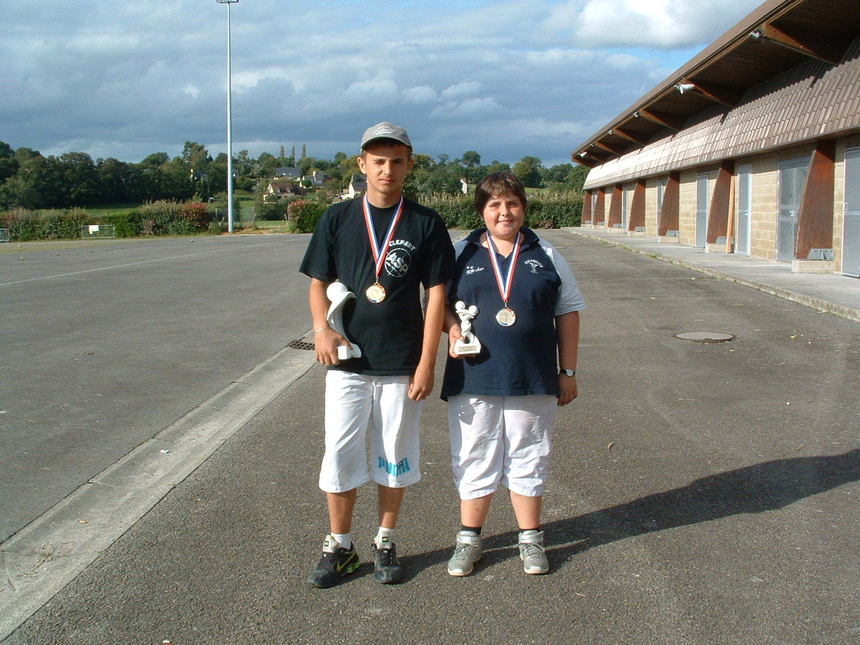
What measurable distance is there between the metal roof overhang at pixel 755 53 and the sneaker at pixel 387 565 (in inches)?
579

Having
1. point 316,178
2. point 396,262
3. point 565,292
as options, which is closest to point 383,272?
point 396,262

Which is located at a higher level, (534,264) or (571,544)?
(534,264)

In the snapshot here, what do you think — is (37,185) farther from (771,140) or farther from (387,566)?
(387,566)

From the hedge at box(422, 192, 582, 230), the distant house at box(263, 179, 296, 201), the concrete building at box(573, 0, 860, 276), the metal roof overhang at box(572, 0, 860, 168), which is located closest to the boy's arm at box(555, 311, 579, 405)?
the concrete building at box(573, 0, 860, 276)

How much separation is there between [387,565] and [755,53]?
18.9 metres

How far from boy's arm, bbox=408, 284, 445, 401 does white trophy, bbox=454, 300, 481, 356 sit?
9 centimetres

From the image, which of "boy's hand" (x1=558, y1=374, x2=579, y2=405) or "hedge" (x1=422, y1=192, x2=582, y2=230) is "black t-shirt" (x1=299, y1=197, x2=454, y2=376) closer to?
"boy's hand" (x1=558, y1=374, x2=579, y2=405)

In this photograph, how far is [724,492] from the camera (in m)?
5.00

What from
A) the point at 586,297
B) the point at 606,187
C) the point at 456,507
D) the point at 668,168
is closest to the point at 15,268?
the point at 586,297

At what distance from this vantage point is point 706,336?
10.6 m

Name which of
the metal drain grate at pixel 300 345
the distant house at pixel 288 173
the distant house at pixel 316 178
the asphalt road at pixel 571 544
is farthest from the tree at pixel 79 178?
the asphalt road at pixel 571 544

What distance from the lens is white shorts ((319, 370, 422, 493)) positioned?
388 centimetres

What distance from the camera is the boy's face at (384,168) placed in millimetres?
3822

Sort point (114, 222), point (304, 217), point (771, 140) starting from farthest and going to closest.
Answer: point (114, 222), point (304, 217), point (771, 140)
